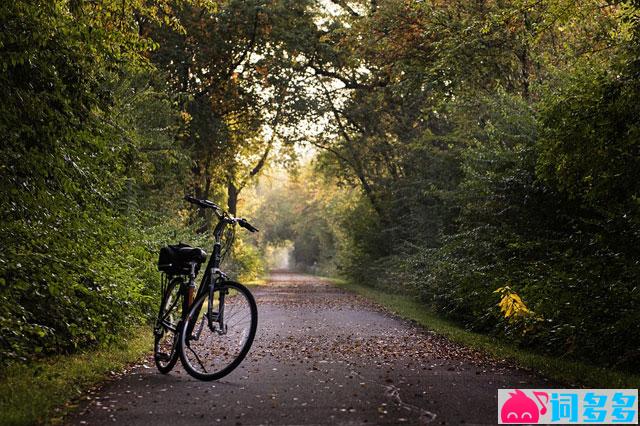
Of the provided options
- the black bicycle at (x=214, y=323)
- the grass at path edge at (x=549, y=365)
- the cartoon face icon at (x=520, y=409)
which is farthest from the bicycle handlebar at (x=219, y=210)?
the grass at path edge at (x=549, y=365)

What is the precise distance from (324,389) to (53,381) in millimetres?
2559

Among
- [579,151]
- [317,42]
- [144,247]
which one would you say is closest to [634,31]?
[579,151]

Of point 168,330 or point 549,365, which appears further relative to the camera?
point 549,365

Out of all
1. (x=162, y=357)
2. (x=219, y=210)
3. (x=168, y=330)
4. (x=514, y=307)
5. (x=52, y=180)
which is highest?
(x=52, y=180)

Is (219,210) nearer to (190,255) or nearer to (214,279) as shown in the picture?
(190,255)

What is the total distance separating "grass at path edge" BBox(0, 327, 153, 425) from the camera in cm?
497

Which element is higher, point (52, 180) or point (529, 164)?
point (529, 164)

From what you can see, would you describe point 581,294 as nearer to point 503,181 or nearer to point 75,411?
point 503,181

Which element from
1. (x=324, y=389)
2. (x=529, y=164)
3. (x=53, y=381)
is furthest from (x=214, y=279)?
(x=529, y=164)

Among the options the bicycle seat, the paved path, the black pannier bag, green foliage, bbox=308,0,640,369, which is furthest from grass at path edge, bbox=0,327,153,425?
green foliage, bbox=308,0,640,369
